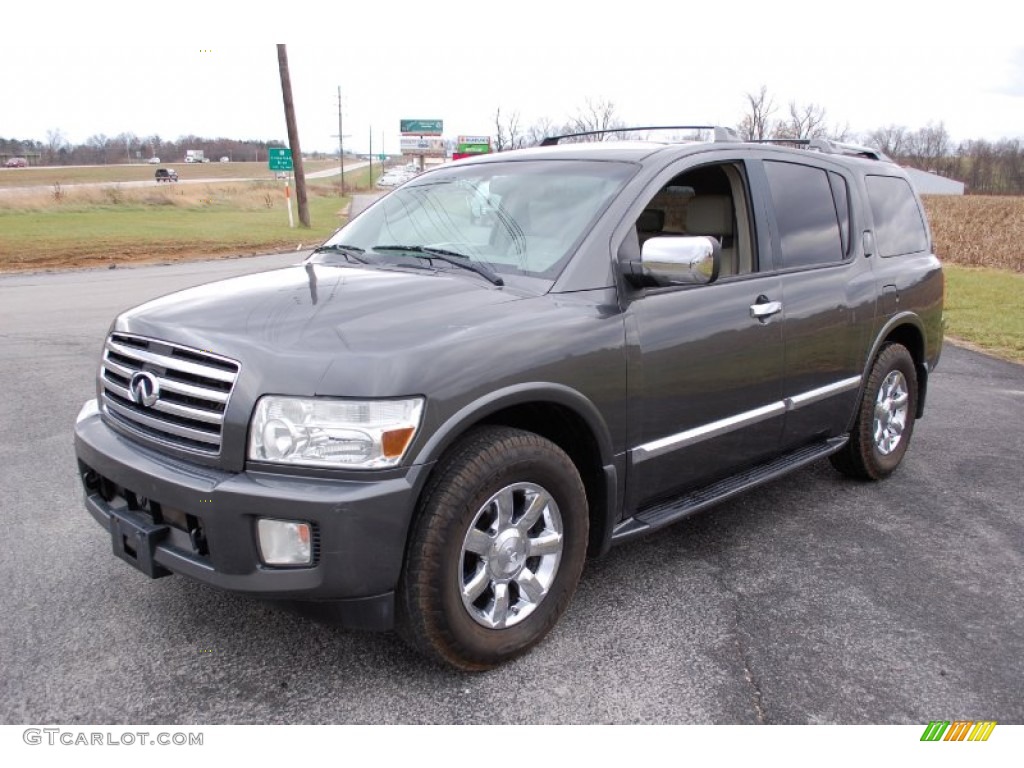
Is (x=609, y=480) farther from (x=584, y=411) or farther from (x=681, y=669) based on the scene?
(x=681, y=669)

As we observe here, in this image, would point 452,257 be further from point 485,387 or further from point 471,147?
point 471,147

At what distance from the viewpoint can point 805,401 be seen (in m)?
4.34

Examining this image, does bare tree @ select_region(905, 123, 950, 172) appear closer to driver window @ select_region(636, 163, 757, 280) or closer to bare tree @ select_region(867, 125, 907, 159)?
bare tree @ select_region(867, 125, 907, 159)

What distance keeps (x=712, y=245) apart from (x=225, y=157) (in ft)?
498

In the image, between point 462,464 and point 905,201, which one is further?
point 905,201

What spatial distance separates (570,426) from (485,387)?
56 cm

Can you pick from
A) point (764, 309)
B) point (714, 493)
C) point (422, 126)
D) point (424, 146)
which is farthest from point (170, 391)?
point (422, 126)

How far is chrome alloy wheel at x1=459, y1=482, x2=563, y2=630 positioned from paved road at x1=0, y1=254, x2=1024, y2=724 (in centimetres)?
23

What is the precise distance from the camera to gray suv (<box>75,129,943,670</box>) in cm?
264

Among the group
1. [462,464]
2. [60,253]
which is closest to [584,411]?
[462,464]

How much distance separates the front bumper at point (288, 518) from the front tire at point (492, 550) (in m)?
0.10

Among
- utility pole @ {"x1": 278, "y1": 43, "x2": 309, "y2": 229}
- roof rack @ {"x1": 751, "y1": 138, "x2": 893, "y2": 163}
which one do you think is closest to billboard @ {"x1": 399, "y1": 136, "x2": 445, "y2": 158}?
utility pole @ {"x1": 278, "y1": 43, "x2": 309, "y2": 229}

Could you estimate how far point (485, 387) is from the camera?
112 inches
